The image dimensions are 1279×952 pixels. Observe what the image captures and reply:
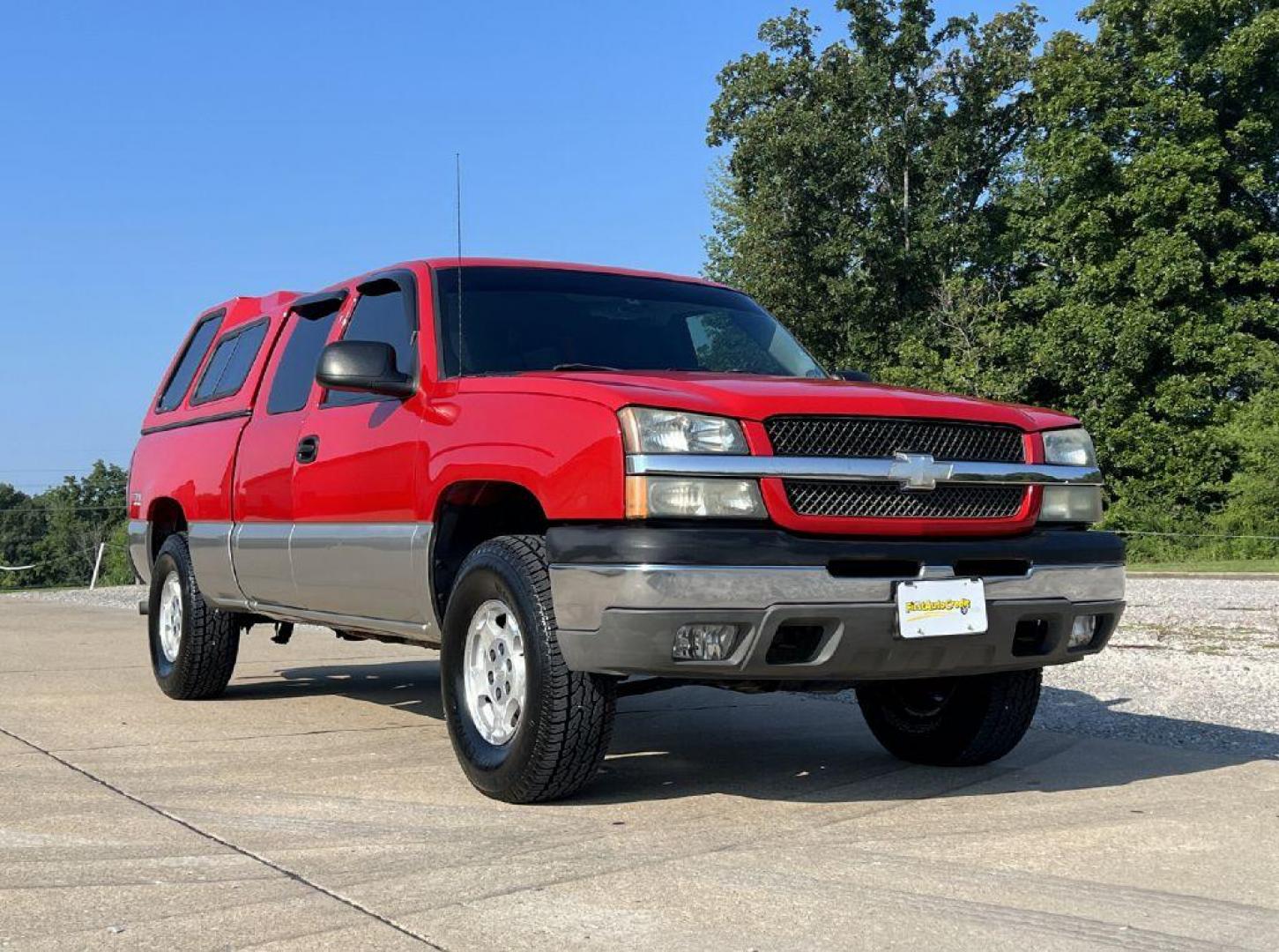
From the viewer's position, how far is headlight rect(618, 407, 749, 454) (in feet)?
14.8

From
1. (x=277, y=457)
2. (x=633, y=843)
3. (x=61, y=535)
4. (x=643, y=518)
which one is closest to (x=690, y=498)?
(x=643, y=518)

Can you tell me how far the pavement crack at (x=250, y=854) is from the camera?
3.50 m

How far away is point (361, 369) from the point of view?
18.2 feet

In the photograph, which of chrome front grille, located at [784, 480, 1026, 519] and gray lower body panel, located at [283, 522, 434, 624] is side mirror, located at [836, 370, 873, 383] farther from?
gray lower body panel, located at [283, 522, 434, 624]

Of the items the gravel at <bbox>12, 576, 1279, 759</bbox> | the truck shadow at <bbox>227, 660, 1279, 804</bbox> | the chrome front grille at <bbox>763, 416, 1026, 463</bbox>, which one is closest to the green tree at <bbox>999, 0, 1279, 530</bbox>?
the gravel at <bbox>12, 576, 1279, 759</bbox>

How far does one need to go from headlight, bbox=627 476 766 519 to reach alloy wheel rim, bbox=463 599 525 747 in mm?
751

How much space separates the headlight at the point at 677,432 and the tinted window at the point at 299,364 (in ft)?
8.60

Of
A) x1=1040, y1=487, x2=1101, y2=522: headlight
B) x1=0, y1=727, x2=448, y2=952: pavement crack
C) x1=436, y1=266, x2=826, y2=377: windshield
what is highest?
x1=436, y1=266, x2=826, y2=377: windshield

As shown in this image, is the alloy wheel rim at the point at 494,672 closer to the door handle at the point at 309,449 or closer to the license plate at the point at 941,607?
the license plate at the point at 941,607

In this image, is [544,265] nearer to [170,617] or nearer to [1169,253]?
[170,617]

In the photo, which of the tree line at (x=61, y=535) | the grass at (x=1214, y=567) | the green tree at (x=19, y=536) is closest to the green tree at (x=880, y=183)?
the grass at (x=1214, y=567)

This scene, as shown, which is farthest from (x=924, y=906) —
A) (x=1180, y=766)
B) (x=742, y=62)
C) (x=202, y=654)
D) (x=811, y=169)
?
(x=742, y=62)

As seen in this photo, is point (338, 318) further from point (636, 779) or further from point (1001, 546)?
point (1001, 546)

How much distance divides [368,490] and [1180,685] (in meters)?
4.86
